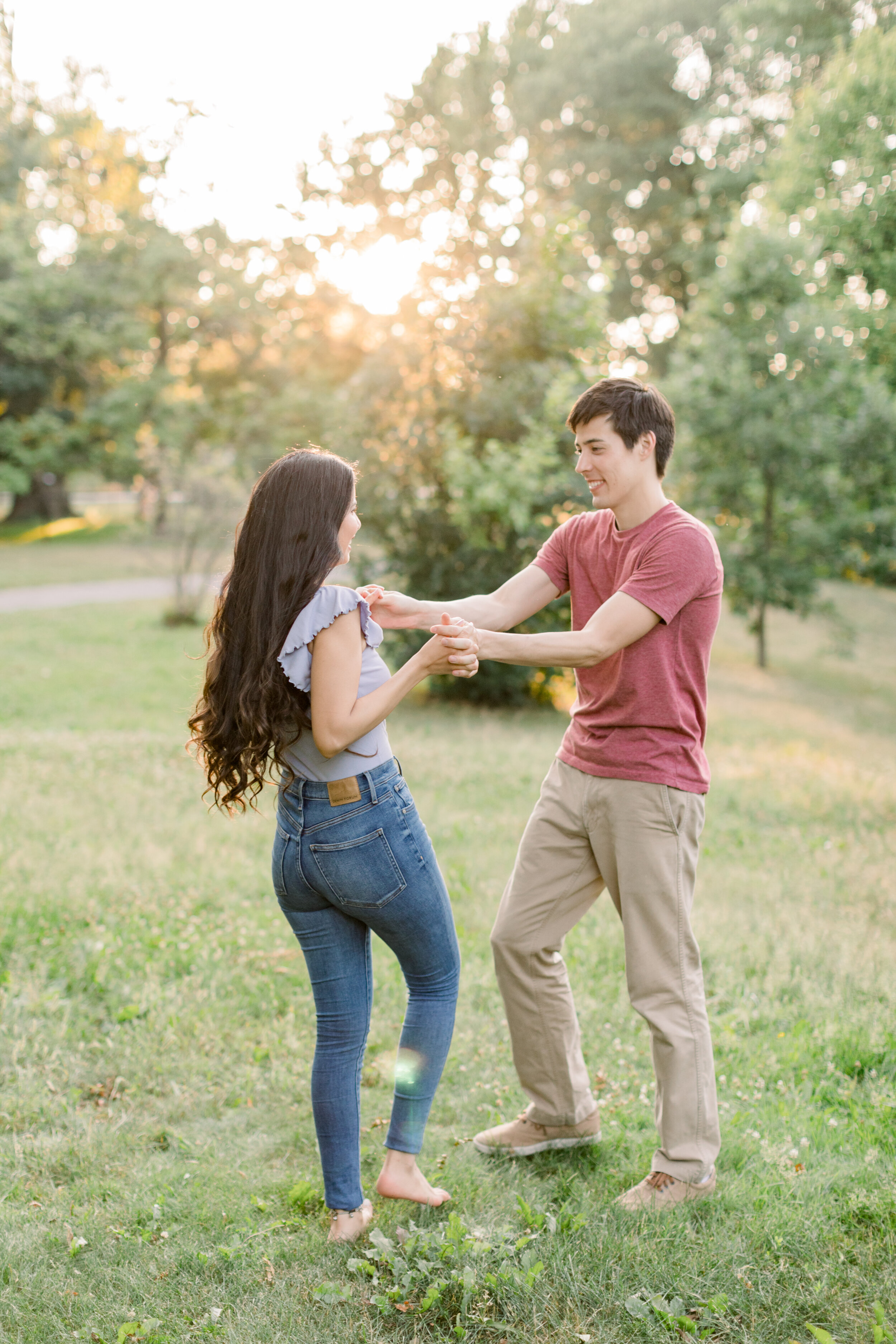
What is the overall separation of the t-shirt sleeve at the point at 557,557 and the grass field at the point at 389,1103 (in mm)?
1826

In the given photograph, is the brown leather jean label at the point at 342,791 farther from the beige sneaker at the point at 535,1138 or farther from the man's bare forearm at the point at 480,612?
the beige sneaker at the point at 535,1138

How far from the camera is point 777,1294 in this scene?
263 cm

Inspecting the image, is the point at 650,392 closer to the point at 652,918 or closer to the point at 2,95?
the point at 652,918

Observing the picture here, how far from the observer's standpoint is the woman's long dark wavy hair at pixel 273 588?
2.49m

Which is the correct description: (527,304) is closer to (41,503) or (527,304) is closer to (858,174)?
(858,174)

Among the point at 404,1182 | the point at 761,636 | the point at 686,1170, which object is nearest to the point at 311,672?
the point at 404,1182

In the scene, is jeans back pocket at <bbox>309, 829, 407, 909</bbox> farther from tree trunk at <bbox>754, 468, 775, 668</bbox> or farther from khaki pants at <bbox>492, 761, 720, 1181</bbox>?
tree trunk at <bbox>754, 468, 775, 668</bbox>

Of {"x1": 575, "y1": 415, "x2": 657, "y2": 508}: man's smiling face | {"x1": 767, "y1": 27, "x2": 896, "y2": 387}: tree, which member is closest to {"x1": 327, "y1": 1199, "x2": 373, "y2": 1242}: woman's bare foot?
{"x1": 575, "y1": 415, "x2": 657, "y2": 508}: man's smiling face

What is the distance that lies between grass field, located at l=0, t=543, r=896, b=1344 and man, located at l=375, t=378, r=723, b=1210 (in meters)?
0.33

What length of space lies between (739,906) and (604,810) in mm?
2933

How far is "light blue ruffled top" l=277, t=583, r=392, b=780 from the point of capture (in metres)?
2.45

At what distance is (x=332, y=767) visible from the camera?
254 centimetres

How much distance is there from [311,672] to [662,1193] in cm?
182

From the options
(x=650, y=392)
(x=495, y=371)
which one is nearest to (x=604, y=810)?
(x=650, y=392)
